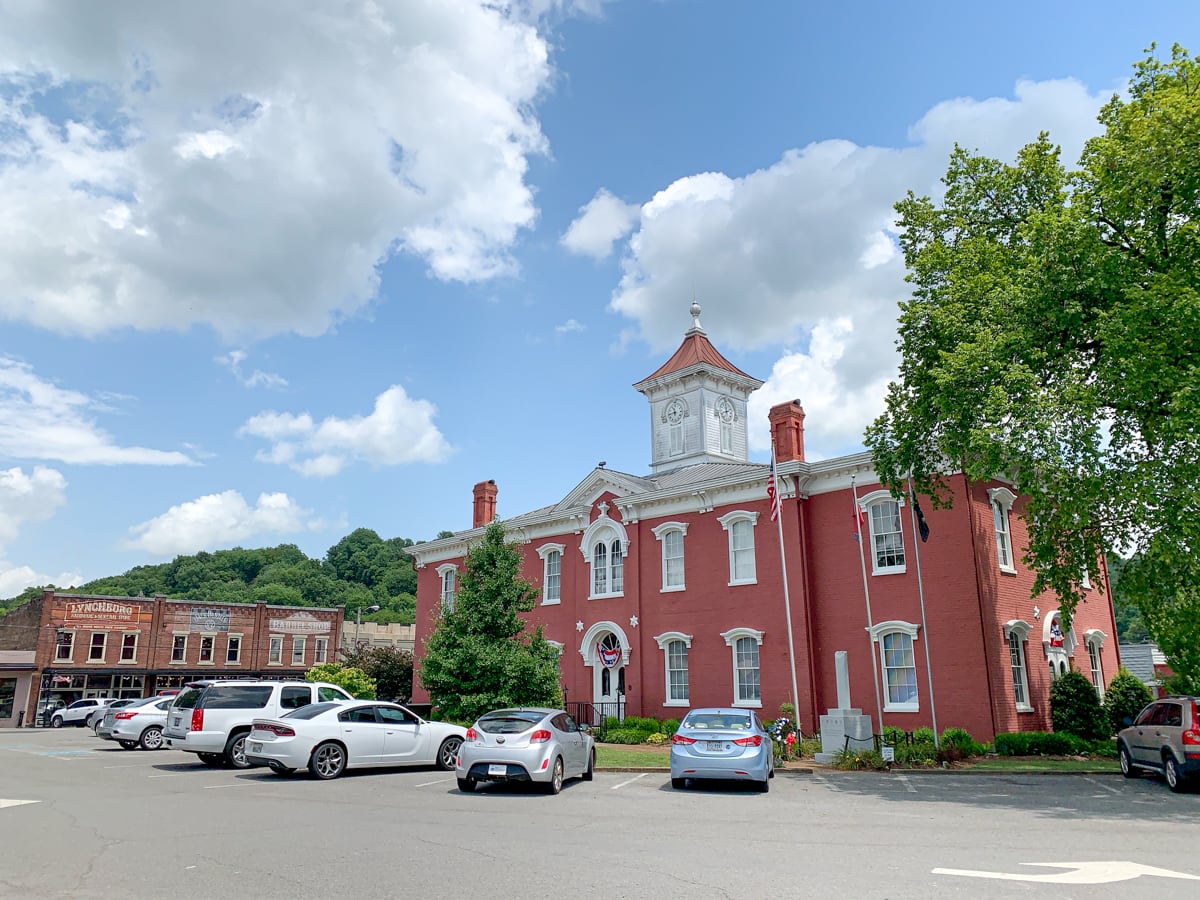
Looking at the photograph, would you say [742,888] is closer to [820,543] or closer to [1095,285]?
[1095,285]

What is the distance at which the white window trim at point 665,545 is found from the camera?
30.0m

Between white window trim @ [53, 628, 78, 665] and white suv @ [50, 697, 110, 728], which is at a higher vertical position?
white window trim @ [53, 628, 78, 665]

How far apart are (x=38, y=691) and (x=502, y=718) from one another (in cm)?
4697

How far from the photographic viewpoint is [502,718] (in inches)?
567

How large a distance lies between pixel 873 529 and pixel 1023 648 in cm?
520

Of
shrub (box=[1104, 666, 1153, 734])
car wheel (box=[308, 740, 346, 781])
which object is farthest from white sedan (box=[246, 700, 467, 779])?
shrub (box=[1104, 666, 1153, 734])

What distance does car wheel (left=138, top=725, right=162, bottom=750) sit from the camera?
80.7ft

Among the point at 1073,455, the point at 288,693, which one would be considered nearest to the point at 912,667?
the point at 1073,455

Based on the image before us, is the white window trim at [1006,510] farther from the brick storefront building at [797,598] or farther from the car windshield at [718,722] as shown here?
the car windshield at [718,722]

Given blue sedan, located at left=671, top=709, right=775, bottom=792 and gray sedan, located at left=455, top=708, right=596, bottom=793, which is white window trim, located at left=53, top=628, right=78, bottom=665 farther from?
blue sedan, located at left=671, top=709, right=775, bottom=792

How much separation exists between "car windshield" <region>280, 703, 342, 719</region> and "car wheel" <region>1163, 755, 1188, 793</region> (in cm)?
1458

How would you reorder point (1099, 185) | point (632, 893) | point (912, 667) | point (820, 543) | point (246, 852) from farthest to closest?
point (820, 543)
point (912, 667)
point (1099, 185)
point (246, 852)
point (632, 893)

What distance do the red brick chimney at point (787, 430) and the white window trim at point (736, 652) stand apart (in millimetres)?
5540

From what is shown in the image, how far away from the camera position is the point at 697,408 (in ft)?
121
